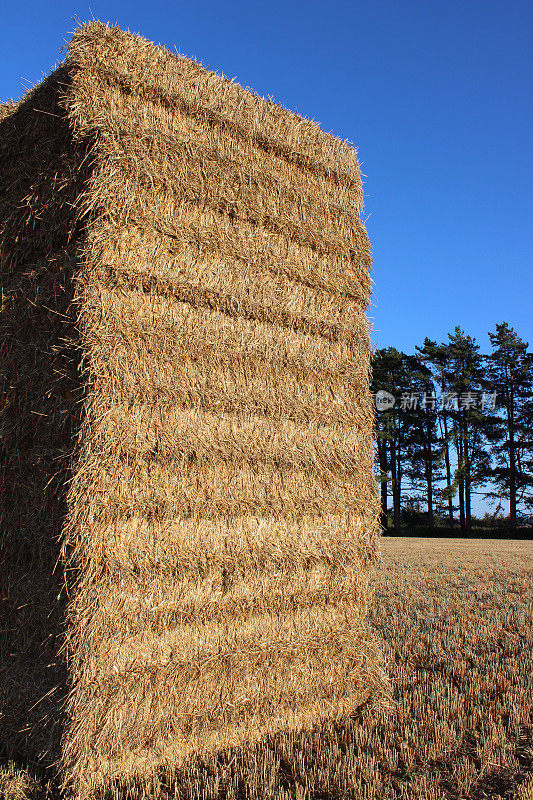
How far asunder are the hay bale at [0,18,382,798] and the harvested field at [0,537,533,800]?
316mm

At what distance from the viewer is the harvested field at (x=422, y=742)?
3.54 m

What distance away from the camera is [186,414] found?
408 centimetres

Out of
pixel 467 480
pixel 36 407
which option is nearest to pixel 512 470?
pixel 467 480

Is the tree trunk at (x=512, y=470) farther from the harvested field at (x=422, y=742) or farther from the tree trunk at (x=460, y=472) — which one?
the harvested field at (x=422, y=742)

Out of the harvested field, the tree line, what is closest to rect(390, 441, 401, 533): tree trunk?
the tree line

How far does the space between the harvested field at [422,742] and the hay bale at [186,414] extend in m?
0.32

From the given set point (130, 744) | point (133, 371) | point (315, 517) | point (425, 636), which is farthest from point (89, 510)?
point (425, 636)

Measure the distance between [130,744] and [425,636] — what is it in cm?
476

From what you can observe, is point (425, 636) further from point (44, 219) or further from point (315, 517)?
point (44, 219)

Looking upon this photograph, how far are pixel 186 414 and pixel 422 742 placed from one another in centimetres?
292

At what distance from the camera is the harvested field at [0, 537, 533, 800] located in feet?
11.6

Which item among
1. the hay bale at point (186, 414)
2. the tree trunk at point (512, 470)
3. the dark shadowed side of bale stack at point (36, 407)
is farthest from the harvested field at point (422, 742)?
the tree trunk at point (512, 470)

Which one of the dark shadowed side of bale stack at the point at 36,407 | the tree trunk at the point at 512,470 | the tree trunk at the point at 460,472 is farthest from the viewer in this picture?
the tree trunk at the point at 460,472

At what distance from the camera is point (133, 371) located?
3871 millimetres
